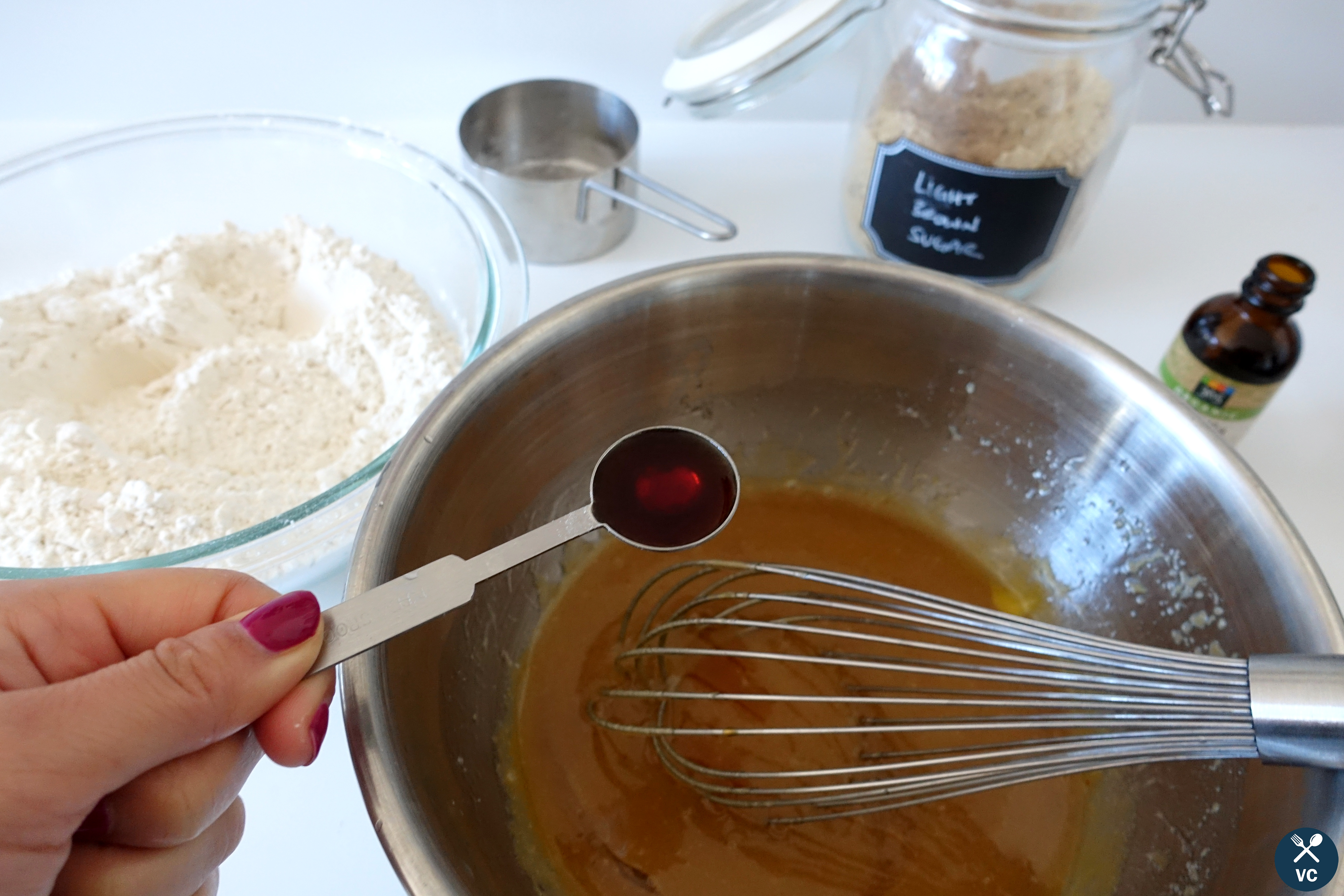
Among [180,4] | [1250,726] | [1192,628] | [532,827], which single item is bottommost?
[532,827]

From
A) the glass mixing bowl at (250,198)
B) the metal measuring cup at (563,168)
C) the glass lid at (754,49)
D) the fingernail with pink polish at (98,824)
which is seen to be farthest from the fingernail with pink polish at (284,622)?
the glass lid at (754,49)

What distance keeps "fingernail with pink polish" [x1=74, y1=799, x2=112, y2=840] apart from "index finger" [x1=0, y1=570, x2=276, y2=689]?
7 centimetres

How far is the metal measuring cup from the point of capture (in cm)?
87

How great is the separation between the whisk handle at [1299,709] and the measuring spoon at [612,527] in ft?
1.09

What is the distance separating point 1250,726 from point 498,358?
1.76ft

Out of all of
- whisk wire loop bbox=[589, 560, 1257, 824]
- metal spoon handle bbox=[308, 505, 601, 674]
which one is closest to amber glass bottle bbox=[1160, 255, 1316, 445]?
whisk wire loop bbox=[589, 560, 1257, 824]

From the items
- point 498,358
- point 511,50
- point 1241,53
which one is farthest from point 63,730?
point 1241,53

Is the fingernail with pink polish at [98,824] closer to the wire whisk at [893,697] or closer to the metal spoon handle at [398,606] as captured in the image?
the metal spoon handle at [398,606]

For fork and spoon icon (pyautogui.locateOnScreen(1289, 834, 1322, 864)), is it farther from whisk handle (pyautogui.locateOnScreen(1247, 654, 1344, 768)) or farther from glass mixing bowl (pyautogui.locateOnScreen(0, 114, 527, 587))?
glass mixing bowl (pyautogui.locateOnScreen(0, 114, 527, 587))

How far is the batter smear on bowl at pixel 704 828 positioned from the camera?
0.61 meters

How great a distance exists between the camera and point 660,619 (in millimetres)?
743

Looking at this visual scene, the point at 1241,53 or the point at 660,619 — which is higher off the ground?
the point at 1241,53

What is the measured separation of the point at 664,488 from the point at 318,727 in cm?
28

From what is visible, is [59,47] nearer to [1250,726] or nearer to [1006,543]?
Result: [1006,543]
